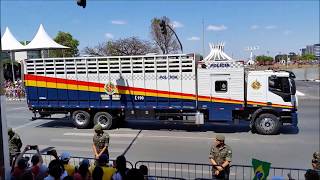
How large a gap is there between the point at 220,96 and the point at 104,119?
500 cm

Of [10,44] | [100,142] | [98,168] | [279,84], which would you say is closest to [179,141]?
[279,84]

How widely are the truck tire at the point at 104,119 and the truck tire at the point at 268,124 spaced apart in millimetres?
6029

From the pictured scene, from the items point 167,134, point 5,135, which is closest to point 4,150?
point 5,135

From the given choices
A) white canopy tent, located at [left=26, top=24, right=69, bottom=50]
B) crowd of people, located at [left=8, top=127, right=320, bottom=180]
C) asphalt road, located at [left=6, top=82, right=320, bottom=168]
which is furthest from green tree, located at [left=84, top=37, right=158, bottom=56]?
crowd of people, located at [left=8, top=127, right=320, bottom=180]

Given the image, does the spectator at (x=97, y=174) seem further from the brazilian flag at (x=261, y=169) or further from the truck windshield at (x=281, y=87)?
the truck windshield at (x=281, y=87)

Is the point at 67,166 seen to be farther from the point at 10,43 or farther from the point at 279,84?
the point at 10,43

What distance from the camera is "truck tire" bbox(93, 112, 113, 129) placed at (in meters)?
16.8

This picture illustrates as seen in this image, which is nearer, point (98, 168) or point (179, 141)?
point (98, 168)

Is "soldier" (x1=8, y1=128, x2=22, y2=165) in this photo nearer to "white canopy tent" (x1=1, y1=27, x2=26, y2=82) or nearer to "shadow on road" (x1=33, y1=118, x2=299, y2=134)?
"shadow on road" (x1=33, y1=118, x2=299, y2=134)

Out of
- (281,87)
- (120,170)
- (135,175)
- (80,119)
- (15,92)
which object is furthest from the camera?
(15,92)

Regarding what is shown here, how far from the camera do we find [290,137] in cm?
1475

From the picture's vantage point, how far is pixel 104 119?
17.0m

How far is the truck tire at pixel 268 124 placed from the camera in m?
15.2

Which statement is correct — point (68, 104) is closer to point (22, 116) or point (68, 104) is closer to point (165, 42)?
point (22, 116)
